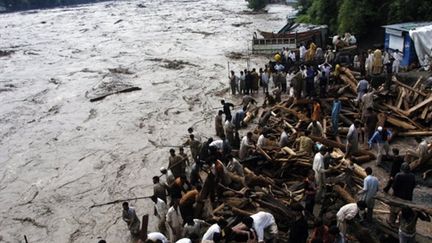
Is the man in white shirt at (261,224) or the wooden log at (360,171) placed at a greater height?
the man in white shirt at (261,224)

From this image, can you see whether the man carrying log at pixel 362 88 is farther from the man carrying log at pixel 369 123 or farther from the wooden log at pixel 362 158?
the wooden log at pixel 362 158

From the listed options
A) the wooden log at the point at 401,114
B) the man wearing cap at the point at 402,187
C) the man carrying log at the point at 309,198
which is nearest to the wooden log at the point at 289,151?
the man carrying log at the point at 309,198

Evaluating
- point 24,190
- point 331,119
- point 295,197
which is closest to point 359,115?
point 331,119

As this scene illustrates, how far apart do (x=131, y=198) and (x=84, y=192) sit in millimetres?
2153

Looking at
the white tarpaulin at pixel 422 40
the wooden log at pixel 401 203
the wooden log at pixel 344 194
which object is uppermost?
the white tarpaulin at pixel 422 40

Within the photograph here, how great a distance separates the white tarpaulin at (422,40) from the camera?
20266 millimetres

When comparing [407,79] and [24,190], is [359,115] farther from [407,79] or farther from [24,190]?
[24,190]

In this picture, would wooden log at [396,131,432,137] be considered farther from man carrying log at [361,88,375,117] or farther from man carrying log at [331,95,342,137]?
man carrying log at [331,95,342,137]

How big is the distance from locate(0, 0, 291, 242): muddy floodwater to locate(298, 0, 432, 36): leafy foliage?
269 inches

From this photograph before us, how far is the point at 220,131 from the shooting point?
17.3 meters

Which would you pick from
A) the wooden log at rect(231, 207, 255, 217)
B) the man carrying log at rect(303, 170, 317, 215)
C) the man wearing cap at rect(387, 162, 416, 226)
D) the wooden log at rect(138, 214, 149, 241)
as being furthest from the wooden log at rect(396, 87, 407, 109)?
the wooden log at rect(138, 214, 149, 241)

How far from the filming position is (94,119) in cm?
2309

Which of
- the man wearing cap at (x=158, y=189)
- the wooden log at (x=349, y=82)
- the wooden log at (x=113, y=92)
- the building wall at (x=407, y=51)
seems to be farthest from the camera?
the wooden log at (x=113, y=92)

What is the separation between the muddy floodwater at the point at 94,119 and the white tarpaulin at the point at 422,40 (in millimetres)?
10288
